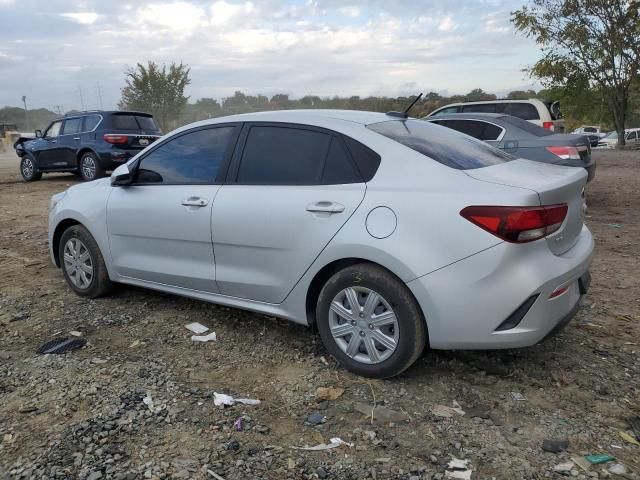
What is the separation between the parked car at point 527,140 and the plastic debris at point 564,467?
542cm

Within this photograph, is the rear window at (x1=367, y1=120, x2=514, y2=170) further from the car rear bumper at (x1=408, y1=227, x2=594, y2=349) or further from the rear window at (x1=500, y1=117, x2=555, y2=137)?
the rear window at (x1=500, y1=117, x2=555, y2=137)

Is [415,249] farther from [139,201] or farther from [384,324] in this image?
[139,201]

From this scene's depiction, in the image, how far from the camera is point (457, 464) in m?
2.55

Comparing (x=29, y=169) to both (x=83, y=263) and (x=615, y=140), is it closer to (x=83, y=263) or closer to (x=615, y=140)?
(x=83, y=263)

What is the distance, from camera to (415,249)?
2965mm

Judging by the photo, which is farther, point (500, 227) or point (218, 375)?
point (218, 375)

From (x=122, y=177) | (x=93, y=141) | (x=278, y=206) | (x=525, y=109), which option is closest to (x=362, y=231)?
(x=278, y=206)

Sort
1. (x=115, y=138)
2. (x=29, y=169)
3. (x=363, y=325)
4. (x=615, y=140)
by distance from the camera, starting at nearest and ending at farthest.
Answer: (x=363, y=325) → (x=115, y=138) → (x=29, y=169) → (x=615, y=140)

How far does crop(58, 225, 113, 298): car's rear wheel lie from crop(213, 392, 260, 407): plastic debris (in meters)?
2.04

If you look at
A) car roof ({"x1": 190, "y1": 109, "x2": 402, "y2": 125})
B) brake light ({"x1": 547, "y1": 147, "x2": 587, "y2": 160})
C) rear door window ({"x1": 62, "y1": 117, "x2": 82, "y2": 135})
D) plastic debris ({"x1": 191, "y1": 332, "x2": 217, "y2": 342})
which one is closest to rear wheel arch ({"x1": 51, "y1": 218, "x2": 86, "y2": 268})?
plastic debris ({"x1": 191, "y1": 332, "x2": 217, "y2": 342})

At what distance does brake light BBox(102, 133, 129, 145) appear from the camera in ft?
39.6

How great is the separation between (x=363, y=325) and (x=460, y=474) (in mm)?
1004

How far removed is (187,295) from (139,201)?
0.83 metres

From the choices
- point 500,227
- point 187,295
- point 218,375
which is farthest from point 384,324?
point 187,295
